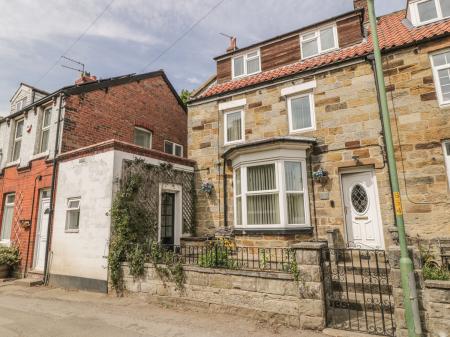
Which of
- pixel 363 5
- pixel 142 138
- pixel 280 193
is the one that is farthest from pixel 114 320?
pixel 363 5

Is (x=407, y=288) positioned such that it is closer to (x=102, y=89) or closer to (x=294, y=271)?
(x=294, y=271)

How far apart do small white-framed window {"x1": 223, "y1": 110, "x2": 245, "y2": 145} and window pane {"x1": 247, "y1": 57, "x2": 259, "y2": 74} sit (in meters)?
2.35

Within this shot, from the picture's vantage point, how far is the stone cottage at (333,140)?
8133 mm

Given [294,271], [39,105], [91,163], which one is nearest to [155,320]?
[294,271]

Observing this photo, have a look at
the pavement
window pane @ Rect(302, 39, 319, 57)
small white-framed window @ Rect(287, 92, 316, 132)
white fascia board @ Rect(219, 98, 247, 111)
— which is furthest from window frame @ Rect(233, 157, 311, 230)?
window pane @ Rect(302, 39, 319, 57)

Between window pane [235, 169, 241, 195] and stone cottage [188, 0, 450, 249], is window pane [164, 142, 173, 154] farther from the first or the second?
window pane [235, 169, 241, 195]

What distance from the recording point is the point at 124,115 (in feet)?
44.4

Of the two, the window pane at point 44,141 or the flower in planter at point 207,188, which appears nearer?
the flower in planter at point 207,188

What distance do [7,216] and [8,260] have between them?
2.92 meters

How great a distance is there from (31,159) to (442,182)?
14362mm

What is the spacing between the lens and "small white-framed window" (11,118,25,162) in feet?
44.4

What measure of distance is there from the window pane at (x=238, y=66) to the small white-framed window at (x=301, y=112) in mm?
3393

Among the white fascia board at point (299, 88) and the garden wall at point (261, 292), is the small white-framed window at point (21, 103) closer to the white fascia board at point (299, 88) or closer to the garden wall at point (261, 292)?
the garden wall at point (261, 292)

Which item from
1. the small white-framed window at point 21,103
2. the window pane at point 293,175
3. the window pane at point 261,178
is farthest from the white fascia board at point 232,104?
the small white-framed window at point 21,103
